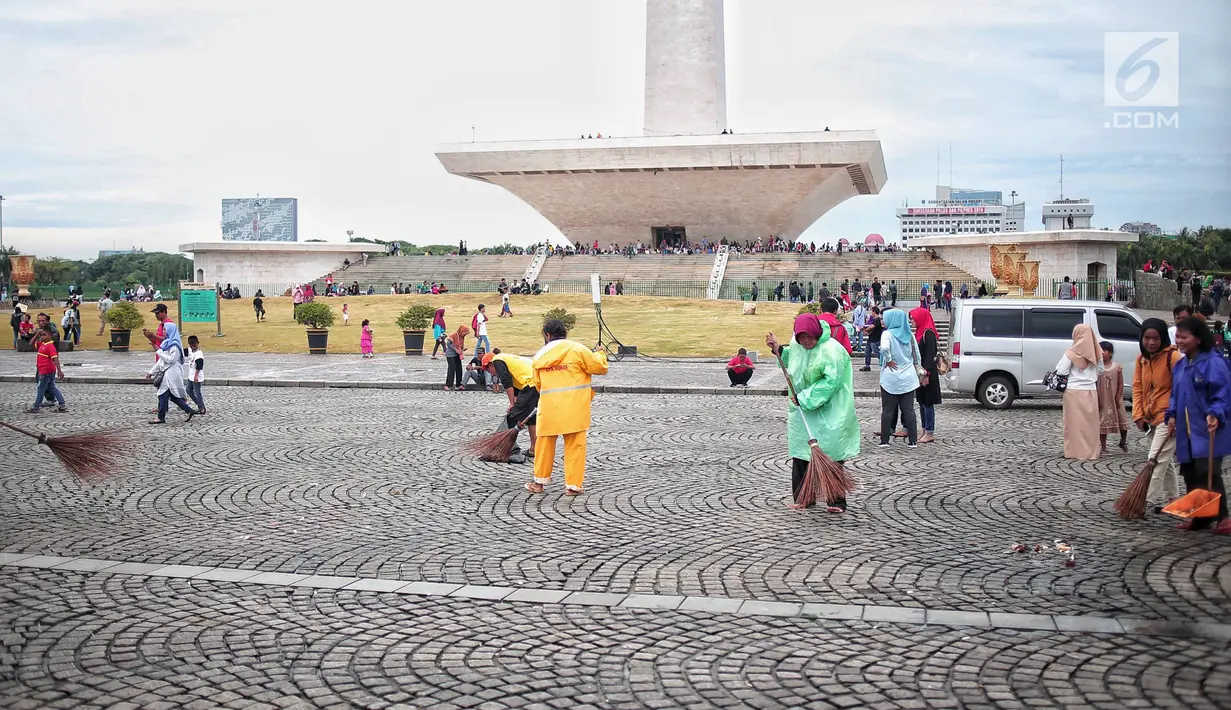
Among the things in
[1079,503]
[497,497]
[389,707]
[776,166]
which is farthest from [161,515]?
[776,166]

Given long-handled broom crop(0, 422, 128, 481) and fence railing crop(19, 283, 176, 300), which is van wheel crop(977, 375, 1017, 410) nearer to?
long-handled broom crop(0, 422, 128, 481)

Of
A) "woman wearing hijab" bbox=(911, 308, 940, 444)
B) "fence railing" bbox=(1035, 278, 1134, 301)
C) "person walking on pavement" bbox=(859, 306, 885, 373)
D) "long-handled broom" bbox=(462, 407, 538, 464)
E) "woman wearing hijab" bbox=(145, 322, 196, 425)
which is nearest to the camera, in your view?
"long-handled broom" bbox=(462, 407, 538, 464)

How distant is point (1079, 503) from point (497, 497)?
431cm

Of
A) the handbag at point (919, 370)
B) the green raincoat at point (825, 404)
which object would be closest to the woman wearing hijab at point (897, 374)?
the handbag at point (919, 370)

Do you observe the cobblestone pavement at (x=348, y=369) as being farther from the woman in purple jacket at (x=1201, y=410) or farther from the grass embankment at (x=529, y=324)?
the woman in purple jacket at (x=1201, y=410)

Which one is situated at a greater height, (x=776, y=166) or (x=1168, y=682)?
(x=776, y=166)

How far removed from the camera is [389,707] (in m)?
4.16

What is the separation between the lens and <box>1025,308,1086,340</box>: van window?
49.5 ft

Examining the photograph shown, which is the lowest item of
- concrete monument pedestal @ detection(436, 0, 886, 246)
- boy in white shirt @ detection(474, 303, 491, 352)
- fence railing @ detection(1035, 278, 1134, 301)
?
boy in white shirt @ detection(474, 303, 491, 352)

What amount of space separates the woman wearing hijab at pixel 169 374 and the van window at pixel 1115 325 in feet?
39.8

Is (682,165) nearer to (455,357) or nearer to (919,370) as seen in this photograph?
(455,357)

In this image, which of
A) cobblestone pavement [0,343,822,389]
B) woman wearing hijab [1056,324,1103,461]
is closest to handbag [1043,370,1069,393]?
woman wearing hijab [1056,324,1103,461]

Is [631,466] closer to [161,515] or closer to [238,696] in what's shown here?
[161,515]

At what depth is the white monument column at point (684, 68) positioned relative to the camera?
57.2 meters
